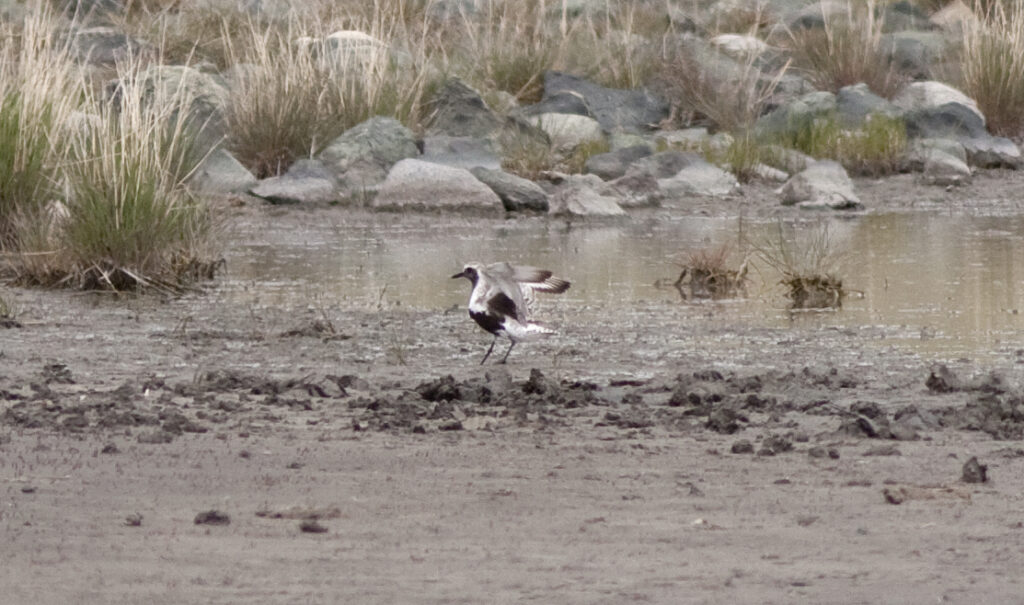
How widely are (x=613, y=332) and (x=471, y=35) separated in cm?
1223

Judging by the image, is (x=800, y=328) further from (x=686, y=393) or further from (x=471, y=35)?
(x=471, y=35)

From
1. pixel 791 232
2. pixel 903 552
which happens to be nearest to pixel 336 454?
pixel 903 552

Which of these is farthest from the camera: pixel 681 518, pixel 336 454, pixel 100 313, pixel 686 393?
pixel 100 313

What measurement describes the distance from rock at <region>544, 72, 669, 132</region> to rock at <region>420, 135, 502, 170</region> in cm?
309

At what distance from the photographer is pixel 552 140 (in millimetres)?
18031

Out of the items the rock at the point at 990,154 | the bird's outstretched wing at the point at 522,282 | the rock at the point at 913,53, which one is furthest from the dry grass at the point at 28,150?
the rock at the point at 913,53

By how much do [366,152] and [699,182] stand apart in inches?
124

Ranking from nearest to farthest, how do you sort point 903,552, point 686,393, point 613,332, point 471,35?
point 903,552, point 686,393, point 613,332, point 471,35

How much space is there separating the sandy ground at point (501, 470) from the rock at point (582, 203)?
6.51m

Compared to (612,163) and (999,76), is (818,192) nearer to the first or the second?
(612,163)

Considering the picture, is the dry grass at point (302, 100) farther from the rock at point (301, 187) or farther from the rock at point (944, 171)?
the rock at point (944, 171)

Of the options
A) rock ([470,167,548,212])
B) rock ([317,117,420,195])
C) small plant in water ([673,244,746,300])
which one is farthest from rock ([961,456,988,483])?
rock ([317,117,420,195])

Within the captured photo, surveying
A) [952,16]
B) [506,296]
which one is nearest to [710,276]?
[506,296]

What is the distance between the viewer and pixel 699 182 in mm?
17094
